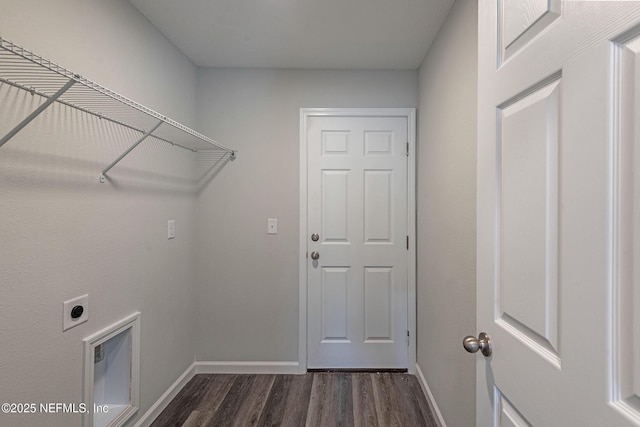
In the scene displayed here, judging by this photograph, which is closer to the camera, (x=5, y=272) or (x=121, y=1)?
(x=5, y=272)

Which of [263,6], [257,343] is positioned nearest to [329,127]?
[263,6]

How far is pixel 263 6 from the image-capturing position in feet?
5.18

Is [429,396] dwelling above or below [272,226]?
below

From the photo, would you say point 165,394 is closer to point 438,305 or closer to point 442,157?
point 438,305

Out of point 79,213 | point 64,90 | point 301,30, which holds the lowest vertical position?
point 79,213

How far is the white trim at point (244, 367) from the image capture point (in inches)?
89.2

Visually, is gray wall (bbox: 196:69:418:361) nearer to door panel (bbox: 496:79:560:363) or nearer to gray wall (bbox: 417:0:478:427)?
gray wall (bbox: 417:0:478:427)

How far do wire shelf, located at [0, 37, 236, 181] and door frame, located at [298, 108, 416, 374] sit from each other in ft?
3.02

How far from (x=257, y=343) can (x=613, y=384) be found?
86.7 inches

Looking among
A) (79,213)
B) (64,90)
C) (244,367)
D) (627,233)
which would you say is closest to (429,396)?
(244,367)

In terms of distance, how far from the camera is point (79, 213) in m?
1.26

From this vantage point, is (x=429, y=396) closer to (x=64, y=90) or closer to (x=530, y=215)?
(x=530, y=215)

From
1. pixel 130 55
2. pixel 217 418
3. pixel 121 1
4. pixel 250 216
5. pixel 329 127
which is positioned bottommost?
pixel 217 418

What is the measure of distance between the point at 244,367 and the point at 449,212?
1895mm
